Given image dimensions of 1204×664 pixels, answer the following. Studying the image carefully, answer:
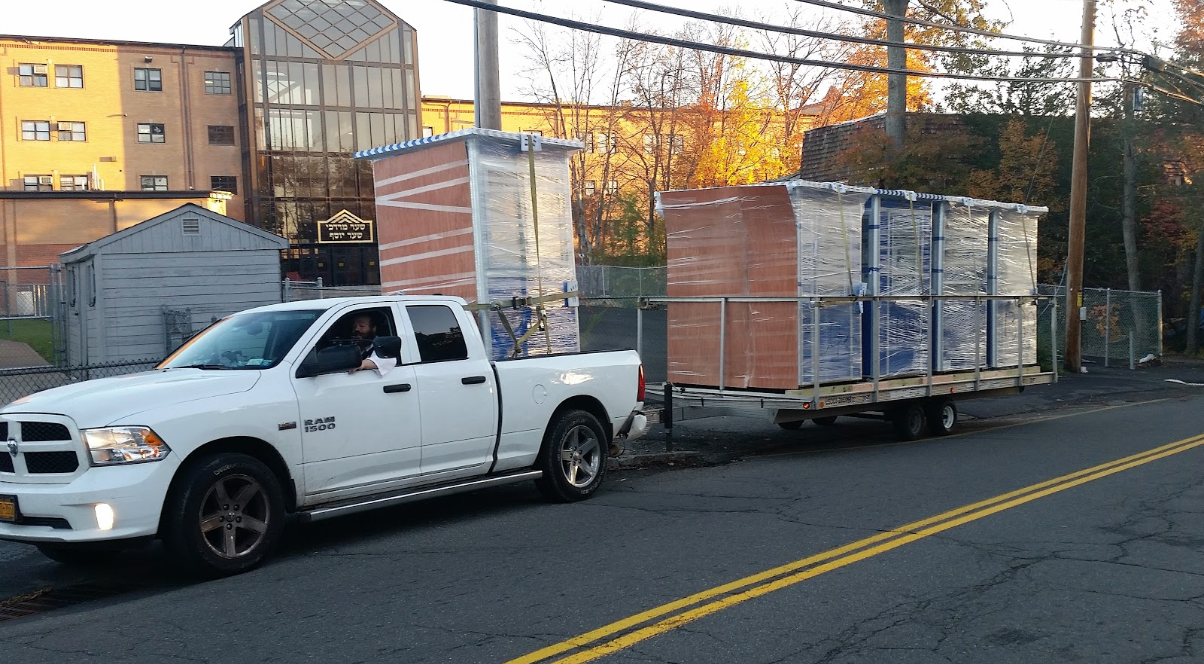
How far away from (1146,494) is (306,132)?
47.5 meters

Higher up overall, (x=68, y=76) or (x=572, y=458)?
(x=68, y=76)

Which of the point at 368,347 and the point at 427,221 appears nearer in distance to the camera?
the point at 368,347

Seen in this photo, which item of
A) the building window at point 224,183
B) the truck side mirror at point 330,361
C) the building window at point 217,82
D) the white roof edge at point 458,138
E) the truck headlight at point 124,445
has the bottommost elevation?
the truck headlight at point 124,445

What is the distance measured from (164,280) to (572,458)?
10439 millimetres

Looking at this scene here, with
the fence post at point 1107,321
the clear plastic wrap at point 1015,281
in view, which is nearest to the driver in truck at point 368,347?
the clear plastic wrap at point 1015,281

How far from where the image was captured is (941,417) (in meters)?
14.5

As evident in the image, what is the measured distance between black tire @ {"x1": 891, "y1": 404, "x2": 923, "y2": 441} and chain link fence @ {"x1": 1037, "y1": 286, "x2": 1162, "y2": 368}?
1453 centimetres

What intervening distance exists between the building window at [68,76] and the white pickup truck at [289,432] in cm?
4816

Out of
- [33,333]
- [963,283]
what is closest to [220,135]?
[33,333]

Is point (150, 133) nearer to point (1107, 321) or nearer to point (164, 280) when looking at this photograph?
point (164, 280)

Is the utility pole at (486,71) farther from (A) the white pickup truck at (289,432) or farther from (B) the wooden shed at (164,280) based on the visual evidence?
(B) the wooden shed at (164,280)

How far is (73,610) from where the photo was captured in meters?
6.43

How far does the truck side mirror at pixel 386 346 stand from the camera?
306 inches

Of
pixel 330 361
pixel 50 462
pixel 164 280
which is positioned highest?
pixel 164 280
